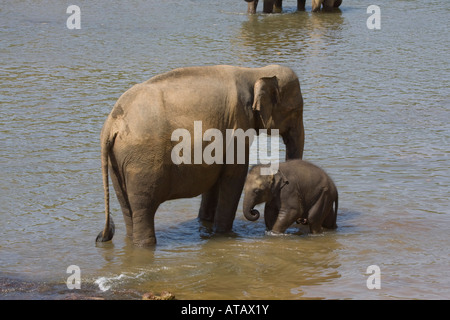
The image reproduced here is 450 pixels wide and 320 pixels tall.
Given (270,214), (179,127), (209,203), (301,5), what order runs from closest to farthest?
(179,127)
(270,214)
(209,203)
(301,5)

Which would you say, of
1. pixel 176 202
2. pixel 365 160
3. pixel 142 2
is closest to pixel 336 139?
pixel 365 160

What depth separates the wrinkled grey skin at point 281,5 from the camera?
21.4m

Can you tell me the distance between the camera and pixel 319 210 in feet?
26.9

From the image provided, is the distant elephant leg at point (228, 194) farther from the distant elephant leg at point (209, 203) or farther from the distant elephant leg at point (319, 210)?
the distant elephant leg at point (319, 210)

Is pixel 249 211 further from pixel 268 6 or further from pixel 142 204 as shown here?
pixel 268 6

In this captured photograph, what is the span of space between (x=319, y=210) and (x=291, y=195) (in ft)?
1.00

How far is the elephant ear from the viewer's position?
26.1 feet

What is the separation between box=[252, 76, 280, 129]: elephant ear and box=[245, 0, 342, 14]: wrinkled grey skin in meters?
13.2

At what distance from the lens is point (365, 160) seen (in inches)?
419

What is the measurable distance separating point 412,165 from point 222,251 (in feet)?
11.4

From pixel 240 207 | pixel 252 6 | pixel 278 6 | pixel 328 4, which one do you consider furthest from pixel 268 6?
pixel 240 207

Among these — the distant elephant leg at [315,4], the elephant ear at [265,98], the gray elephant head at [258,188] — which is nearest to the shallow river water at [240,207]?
the gray elephant head at [258,188]

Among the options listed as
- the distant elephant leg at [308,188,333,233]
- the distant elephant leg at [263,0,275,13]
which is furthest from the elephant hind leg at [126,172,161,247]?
the distant elephant leg at [263,0,275,13]

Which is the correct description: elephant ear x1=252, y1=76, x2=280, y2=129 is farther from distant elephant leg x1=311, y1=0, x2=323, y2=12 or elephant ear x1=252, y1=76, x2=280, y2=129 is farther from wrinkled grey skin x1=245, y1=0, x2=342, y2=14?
distant elephant leg x1=311, y1=0, x2=323, y2=12
